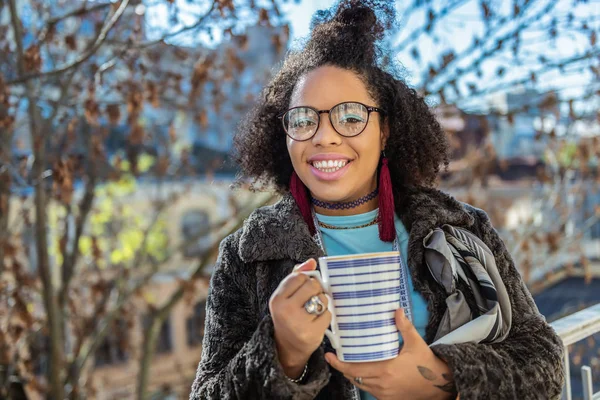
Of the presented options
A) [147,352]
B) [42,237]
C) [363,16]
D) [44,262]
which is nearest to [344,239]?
[363,16]

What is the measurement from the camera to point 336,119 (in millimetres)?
1467

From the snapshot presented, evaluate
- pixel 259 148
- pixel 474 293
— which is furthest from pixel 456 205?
pixel 259 148

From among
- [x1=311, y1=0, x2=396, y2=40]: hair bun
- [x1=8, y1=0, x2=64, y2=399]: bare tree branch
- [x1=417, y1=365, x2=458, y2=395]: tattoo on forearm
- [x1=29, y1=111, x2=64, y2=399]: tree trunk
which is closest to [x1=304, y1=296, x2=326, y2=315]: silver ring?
[x1=417, y1=365, x2=458, y2=395]: tattoo on forearm

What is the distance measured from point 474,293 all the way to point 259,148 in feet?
2.50

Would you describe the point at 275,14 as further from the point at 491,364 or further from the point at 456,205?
the point at 491,364

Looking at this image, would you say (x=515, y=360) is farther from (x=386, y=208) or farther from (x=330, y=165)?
(x=330, y=165)

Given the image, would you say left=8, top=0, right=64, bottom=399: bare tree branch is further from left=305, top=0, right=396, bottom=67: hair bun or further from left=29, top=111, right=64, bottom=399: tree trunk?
Answer: left=305, top=0, right=396, bottom=67: hair bun

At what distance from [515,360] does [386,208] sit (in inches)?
19.4

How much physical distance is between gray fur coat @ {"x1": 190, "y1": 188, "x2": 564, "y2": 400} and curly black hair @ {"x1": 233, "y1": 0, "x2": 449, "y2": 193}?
0.12 meters

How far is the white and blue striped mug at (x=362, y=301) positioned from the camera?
1093mm

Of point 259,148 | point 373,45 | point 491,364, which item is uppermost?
point 373,45

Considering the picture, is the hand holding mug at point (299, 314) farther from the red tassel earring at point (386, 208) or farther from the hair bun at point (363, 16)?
the hair bun at point (363, 16)

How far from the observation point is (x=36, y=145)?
3516mm

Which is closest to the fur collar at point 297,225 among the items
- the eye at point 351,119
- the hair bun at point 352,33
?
the eye at point 351,119
